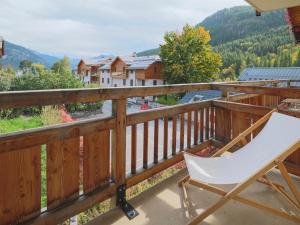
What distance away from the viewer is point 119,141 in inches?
83.7

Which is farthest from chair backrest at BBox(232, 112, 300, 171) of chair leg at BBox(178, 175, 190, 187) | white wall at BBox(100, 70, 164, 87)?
white wall at BBox(100, 70, 164, 87)

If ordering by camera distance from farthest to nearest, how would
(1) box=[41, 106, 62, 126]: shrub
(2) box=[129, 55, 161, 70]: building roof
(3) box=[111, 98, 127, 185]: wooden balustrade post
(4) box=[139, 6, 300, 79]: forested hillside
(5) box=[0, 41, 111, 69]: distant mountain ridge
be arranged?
1. (5) box=[0, 41, 111, 69]: distant mountain ridge
2. (4) box=[139, 6, 300, 79]: forested hillside
3. (2) box=[129, 55, 161, 70]: building roof
4. (1) box=[41, 106, 62, 126]: shrub
5. (3) box=[111, 98, 127, 185]: wooden balustrade post

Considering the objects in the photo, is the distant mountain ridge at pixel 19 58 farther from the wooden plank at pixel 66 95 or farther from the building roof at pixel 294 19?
the wooden plank at pixel 66 95

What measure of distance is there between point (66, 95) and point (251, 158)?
4.85 ft

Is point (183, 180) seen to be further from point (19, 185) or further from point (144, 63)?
point (144, 63)

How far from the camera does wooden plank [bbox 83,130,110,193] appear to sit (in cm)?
196

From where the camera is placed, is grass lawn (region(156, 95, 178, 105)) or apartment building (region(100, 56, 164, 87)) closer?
grass lawn (region(156, 95, 178, 105))

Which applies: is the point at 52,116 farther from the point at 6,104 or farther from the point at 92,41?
the point at 92,41

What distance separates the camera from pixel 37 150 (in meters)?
1.62

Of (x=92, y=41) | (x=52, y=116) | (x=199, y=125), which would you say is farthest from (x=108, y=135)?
(x=92, y=41)

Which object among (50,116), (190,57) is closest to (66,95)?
(50,116)

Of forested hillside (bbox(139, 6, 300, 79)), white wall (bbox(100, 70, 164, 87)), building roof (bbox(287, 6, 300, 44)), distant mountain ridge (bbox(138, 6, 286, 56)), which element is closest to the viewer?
building roof (bbox(287, 6, 300, 44))

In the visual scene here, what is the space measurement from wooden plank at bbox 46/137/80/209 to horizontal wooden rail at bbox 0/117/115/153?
0.17ft

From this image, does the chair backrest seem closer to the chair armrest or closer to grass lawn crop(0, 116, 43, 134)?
the chair armrest
